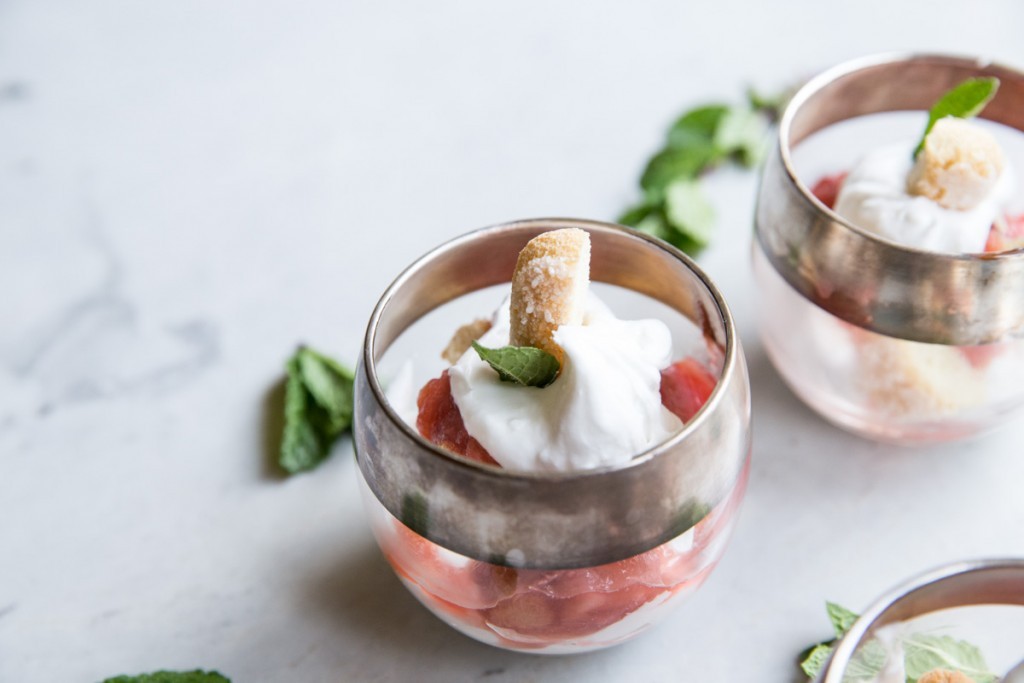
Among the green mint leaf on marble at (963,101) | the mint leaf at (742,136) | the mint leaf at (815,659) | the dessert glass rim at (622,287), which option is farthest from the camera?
the mint leaf at (742,136)

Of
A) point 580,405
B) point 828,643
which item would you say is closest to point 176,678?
point 580,405

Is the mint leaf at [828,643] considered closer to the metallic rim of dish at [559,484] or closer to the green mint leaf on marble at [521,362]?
the metallic rim of dish at [559,484]

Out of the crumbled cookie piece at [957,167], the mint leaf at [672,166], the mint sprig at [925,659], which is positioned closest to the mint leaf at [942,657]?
the mint sprig at [925,659]

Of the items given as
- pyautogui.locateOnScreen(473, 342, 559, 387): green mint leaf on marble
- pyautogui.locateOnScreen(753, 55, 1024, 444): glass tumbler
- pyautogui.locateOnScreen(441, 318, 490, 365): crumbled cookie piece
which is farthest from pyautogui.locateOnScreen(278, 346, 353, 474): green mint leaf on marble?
pyautogui.locateOnScreen(753, 55, 1024, 444): glass tumbler

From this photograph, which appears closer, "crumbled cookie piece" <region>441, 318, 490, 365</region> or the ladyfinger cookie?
the ladyfinger cookie

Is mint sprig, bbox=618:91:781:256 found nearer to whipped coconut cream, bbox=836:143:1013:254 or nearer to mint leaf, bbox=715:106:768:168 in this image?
mint leaf, bbox=715:106:768:168

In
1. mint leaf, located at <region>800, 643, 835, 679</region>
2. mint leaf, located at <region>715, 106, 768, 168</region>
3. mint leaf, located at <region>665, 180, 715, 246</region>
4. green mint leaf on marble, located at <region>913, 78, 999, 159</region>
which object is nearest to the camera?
mint leaf, located at <region>800, 643, 835, 679</region>

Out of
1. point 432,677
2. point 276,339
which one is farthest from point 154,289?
point 432,677
